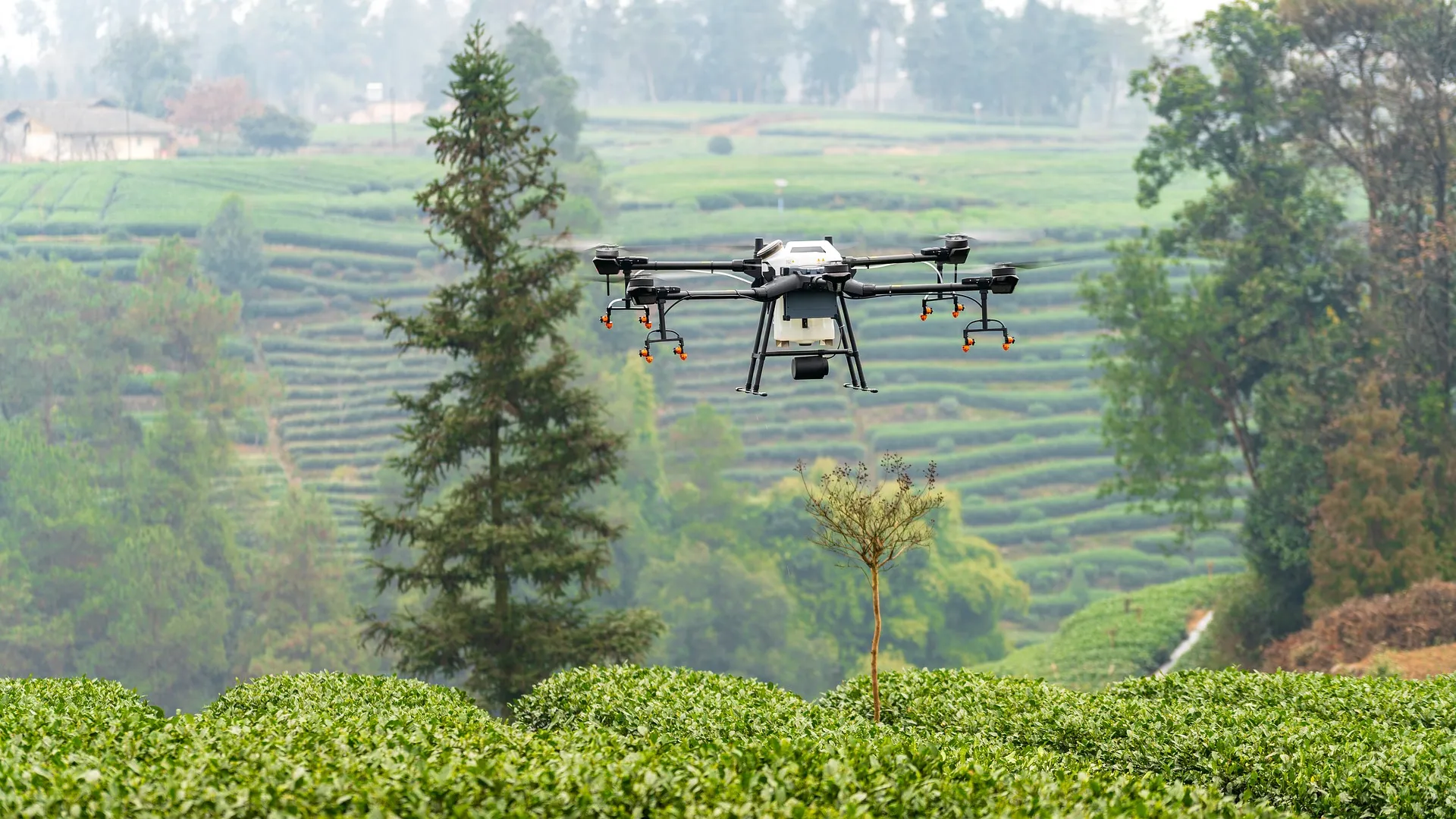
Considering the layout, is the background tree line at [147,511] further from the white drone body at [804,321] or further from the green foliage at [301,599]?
the white drone body at [804,321]

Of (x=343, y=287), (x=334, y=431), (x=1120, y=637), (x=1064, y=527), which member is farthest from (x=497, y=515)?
(x=343, y=287)

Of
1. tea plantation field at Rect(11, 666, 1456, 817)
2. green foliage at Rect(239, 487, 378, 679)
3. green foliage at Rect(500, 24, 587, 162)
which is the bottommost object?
green foliage at Rect(239, 487, 378, 679)

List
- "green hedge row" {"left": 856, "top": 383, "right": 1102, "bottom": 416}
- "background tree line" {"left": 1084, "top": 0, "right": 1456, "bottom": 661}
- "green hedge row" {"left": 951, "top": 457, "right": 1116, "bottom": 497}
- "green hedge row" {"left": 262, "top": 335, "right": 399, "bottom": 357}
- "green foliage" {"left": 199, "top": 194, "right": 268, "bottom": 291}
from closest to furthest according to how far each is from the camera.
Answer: "background tree line" {"left": 1084, "top": 0, "right": 1456, "bottom": 661} < "green hedge row" {"left": 951, "top": 457, "right": 1116, "bottom": 497} < "green hedge row" {"left": 856, "top": 383, "right": 1102, "bottom": 416} < "green hedge row" {"left": 262, "top": 335, "right": 399, "bottom": 357} < "green foliage" {"left": 199, "top": 194, "right": 268, "bottom": 291}

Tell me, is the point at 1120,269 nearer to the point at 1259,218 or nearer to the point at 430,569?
the point at 1259,218

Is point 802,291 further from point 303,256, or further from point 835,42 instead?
point 835,42

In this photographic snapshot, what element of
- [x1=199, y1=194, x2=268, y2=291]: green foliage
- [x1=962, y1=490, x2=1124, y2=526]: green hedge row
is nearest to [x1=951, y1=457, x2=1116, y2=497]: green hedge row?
[x1=962, y1=490, x2=1124, y2=526]: green hedge row

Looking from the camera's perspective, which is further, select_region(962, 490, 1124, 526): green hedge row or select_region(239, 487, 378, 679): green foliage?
select_region(962, 490, 1124, 526): green hedge row

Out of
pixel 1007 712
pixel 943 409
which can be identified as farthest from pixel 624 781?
pixel 943 409

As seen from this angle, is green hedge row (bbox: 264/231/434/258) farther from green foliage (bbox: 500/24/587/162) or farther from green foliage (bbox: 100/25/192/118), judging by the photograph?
green foliage (bbox: 100/25/192/118)
